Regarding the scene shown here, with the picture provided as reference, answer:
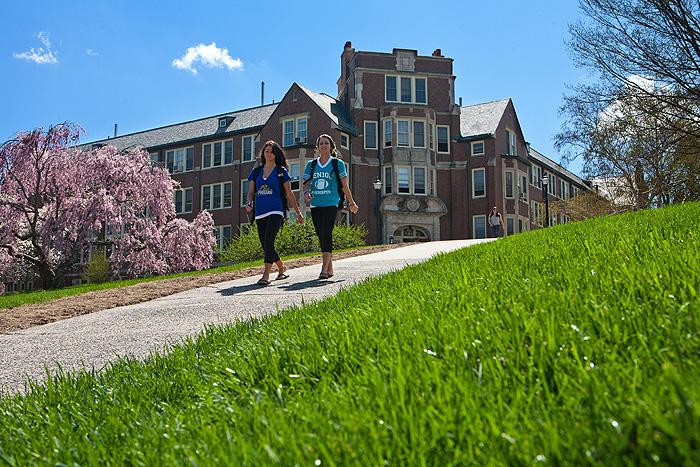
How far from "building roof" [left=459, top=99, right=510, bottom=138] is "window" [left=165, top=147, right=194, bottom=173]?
864 inches


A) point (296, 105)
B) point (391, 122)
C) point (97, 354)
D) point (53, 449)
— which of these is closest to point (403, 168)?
point (391, 122)

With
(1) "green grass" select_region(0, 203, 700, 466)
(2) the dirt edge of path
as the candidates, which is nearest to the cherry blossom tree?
(2) the dirt edge of path

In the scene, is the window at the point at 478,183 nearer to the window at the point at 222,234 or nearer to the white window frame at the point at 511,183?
the white window frame at the point at 511,183

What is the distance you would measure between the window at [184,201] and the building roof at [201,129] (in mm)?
4201

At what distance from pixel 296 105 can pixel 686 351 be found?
1636 inches

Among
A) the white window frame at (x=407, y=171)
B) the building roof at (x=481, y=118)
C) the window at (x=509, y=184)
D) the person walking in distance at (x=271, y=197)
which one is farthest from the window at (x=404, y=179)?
the person walking in distance at (x=271, y=197)

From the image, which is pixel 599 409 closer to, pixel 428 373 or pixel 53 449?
pixel 428 373

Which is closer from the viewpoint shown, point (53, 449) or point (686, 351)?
point (686, 351)

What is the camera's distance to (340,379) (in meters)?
2.42

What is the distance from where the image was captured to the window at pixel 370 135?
139ft

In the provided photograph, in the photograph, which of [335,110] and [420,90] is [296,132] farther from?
[420,90]

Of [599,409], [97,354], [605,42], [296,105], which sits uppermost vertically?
[296,105]

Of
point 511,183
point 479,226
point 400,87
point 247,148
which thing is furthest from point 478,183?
point 247,148

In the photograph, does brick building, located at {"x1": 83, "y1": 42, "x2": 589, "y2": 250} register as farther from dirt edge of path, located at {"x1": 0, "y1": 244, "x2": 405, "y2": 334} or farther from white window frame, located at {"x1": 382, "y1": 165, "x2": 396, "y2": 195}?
dirt edge of path, located at {"x1": 0, "y1": 244, "x2": 405, "y2": 334}
